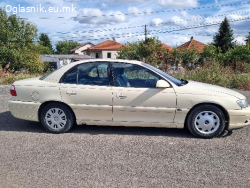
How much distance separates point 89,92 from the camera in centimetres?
461

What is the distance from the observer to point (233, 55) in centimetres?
1845

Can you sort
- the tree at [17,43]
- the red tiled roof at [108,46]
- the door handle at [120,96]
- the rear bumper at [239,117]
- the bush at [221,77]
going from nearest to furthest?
1. the rear bumper at [239,117]
2. the door handle at [120,96]
3. the bush at [221,77]
4. the tree at [17,43]
5. the red tiled roof at [108,46]

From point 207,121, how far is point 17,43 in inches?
982

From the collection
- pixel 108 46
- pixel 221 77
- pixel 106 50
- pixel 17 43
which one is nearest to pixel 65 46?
pixel 108 46

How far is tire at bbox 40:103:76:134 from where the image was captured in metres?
4.74

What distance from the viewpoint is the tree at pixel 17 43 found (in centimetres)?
2395

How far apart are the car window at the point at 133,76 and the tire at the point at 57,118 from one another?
1.16m

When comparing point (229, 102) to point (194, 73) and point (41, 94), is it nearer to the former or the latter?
point (41, 94)

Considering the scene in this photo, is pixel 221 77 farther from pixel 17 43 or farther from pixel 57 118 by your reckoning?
pixel 17 43

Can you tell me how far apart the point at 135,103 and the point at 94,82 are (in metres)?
0.92

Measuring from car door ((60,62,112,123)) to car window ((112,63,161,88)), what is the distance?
0.20 m

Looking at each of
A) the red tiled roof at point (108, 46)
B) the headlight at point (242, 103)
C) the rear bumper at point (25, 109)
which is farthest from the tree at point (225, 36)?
the rear bumper at point (25, 109)

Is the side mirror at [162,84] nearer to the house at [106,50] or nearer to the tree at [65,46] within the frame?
the house at [106,50]

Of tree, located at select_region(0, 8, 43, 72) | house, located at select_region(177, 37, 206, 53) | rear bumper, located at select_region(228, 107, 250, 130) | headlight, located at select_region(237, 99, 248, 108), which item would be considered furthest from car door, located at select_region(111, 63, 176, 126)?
tree, located at select_region(0, 8, 43, 72)
